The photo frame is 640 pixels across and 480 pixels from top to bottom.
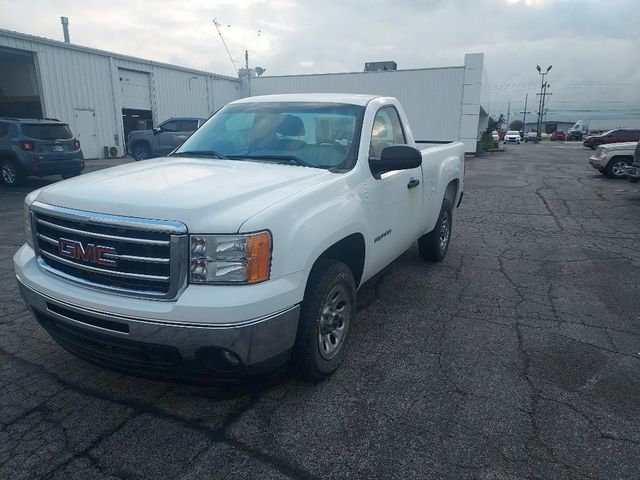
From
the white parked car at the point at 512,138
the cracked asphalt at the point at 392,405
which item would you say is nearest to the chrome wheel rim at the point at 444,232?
the cracked asphalt at the point at 392,405

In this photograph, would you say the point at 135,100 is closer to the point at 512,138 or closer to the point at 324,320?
the point at 324,320

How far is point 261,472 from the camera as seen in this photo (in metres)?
2.37

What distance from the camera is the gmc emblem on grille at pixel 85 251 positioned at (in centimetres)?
254

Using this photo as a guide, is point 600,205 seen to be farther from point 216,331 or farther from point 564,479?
point 216,331

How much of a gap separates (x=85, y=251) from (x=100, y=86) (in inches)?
877

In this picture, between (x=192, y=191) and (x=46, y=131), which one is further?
(x=46, y=131)

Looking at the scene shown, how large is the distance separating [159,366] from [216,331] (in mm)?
440

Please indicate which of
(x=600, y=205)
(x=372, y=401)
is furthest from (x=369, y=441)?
(x=600, y=205)

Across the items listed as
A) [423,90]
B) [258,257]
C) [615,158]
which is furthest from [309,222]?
[423,90]

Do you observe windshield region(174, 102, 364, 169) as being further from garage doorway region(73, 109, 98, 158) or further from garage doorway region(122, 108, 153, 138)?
garage doorway region(122, 108, 153, 138)

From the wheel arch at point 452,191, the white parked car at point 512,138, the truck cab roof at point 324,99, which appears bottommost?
the white parked car at point 512,138

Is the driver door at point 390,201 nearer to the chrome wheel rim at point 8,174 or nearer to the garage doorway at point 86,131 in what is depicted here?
the chrome wheel rim at point 8,174

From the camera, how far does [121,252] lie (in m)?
2.51

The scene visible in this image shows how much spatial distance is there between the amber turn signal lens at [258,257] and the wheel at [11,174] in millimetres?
11994
